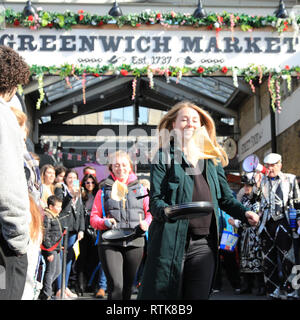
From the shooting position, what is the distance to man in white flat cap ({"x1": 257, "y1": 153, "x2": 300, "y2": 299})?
251 inches

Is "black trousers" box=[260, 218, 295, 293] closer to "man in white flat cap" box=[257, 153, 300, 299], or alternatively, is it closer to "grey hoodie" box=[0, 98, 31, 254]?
"man in white flat cap" box=[257, 153, 300, 299]

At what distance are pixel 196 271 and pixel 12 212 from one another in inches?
46.0

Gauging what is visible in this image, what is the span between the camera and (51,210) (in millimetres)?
6598

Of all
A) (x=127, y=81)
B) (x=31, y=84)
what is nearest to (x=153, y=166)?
(x=31, y=84)

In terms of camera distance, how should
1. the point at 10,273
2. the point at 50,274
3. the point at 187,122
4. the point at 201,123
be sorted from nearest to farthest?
1. the point at 10,273
2. the point at 187,122
3. the point at 201,123
4. the point at 50,274

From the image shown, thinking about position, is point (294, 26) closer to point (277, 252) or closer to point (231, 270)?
point (277, 252)

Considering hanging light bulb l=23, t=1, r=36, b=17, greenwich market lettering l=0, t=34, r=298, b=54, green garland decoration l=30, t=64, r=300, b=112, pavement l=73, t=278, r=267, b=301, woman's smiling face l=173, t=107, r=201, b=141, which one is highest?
hanging light bulb l=23, t=1, r=36, b=17

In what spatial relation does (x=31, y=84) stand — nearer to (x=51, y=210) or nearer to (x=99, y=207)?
(x=51, y=210)

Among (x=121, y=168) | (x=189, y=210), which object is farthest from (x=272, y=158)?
(x=189, y=210)

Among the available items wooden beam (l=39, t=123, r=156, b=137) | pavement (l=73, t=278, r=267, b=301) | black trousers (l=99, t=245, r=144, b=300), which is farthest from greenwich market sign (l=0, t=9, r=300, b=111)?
wooden beam (l=39, t=123, r=156, b=137)

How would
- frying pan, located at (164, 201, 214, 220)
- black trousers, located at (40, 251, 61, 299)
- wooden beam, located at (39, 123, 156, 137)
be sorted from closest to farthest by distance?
frying pan, located at (164, 201, 214, 220), black trousers, located at (40, 251, 61, 299), wooden beam, located at (39, 123, 156, 137)

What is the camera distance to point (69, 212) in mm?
7023

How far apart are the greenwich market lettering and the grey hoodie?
5795mm
